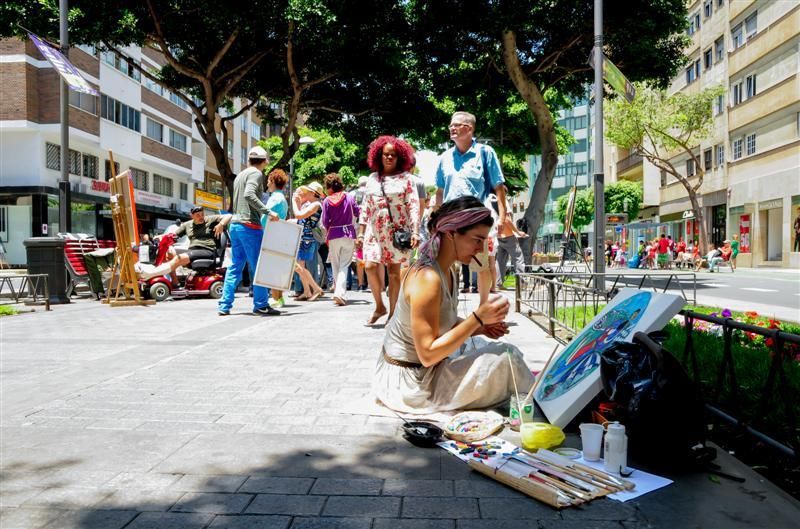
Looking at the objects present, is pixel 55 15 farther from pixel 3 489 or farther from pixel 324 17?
pixel 3 489

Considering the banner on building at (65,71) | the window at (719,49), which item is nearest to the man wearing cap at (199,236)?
the banner on building at (65,71)

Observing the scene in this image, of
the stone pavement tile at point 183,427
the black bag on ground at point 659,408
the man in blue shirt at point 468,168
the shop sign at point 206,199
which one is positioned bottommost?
the stone pavement tile at point 183,427

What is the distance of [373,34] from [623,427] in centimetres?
1741

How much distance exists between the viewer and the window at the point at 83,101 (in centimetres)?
3228

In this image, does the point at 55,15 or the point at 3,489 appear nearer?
the point at 3,489

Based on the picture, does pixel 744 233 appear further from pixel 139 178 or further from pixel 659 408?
pixel 659 408

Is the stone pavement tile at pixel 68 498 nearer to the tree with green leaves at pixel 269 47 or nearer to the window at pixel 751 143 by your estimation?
the tree with green leaves at pixel 269 47

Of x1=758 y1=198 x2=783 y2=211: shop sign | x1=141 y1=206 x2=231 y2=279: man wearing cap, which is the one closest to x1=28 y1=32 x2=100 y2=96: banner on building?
x1=141 y1=206 x2=231 y2=279: man wearing cap

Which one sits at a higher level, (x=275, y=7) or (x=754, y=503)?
(x=275, y=7)

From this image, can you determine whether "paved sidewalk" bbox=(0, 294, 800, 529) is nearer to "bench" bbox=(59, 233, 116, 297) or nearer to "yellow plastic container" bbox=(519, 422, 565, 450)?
"yellow plastic container" bbox=(519, 422, 565, 450)

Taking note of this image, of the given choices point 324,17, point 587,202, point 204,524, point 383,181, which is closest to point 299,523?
point 204,524

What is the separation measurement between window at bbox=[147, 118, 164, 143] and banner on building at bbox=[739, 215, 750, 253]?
34.6 m

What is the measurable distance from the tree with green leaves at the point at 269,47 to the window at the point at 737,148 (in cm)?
2565

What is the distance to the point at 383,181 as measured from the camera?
7281 mm
